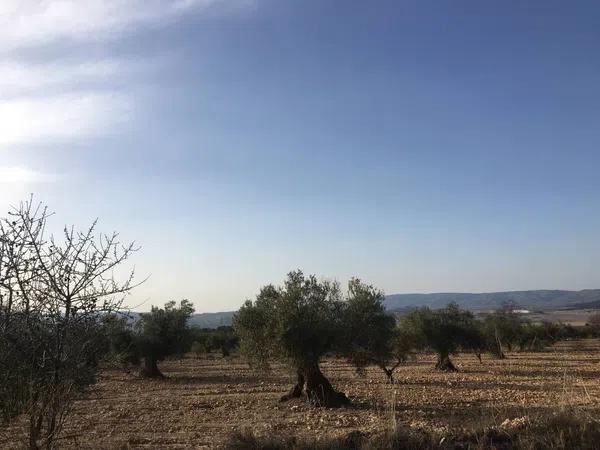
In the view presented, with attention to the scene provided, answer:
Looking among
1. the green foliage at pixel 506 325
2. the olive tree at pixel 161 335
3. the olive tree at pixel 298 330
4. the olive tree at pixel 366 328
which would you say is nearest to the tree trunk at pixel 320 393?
the olive tree at pixel 298 330

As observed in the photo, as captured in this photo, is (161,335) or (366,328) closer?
(366,328)

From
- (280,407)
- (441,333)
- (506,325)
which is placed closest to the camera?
(280,407)

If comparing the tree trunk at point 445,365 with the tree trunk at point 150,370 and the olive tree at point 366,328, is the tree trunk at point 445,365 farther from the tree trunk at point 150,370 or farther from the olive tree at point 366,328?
the tree trunk at point 150,370

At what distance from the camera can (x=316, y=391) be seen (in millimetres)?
22062

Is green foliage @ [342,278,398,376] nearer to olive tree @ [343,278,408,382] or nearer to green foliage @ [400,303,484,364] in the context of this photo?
olive tree @ [343,278,408,382]

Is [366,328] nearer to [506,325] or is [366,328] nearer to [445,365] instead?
[445,365]

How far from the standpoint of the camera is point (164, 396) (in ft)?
88.9

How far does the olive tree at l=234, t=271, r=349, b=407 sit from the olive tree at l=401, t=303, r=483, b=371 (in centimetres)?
2019

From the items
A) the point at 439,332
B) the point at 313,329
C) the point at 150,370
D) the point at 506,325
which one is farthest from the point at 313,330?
the point at 506,325

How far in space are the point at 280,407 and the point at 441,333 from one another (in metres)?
24.9

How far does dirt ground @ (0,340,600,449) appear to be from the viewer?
39.6ft

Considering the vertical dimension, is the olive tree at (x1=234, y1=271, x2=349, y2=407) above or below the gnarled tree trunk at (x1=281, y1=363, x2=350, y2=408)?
above

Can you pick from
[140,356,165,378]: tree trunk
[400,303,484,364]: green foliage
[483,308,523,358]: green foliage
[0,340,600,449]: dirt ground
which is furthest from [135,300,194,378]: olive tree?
[483,308,523,358]: green foliage

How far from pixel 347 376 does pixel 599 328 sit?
222ft
